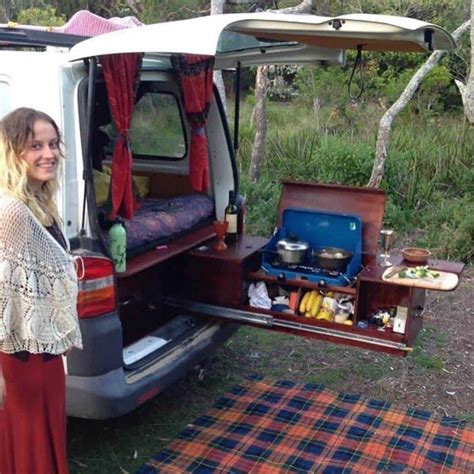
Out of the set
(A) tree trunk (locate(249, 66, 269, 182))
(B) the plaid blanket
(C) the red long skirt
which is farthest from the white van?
(A) tree trunk (locate(249, 66, 269, 182))

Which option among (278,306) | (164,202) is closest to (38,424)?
(278,306)

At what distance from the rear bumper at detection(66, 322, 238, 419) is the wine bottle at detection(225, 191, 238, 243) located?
82cm

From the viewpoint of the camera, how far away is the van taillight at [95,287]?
9.64ft

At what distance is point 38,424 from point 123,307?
3.86ft

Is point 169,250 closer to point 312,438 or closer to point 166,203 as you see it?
point 166,203

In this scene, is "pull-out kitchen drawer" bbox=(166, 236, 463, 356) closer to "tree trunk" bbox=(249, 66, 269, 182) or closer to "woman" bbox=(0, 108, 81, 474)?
"woman" bbox=(0, 108, 81, 474)

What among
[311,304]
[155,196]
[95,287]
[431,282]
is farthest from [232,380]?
[95,287]

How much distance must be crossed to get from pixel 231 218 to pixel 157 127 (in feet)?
2.83

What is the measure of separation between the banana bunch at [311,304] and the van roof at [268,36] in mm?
1444

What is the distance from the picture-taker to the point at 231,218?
4352 mm

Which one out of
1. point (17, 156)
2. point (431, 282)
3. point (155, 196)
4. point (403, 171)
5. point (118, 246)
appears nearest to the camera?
point (17, 156)

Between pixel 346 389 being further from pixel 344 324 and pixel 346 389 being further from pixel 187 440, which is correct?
pixel 187 440

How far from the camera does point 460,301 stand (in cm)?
592

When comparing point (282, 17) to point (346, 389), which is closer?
point (282, 17)
